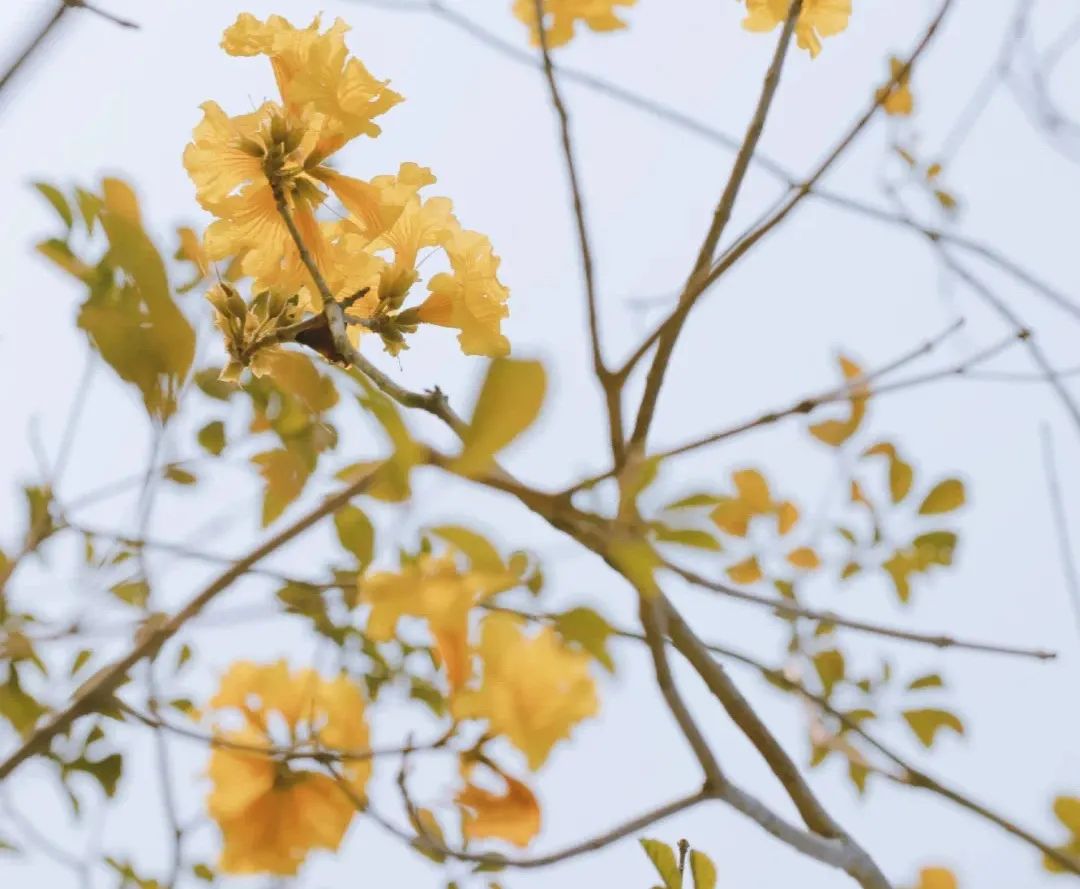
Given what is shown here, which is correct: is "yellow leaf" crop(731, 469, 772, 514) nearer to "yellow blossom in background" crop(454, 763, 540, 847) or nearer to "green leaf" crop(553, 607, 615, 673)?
"yellow blossom in background" crop(454, 763, 540, 847)

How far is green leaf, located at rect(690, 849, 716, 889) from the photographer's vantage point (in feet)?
1.22

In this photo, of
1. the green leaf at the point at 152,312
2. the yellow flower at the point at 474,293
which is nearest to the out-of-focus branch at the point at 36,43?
the green leaf at the point at 152,312

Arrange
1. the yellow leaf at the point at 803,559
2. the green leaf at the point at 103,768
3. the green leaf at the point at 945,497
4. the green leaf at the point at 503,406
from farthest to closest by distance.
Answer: the yellow leaf at the point at 803,559
the green leaf at the point at 945,497
the green leaf at the point at 103,768
the green leaf at the point at 503,406

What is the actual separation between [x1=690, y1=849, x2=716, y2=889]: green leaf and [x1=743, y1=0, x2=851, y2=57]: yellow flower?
39 cm

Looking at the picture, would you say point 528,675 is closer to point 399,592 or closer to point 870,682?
point 399,592

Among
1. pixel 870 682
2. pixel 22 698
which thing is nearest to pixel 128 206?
pixel 22 698

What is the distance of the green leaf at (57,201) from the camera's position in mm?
511

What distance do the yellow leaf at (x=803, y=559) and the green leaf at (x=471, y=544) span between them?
0.70 m

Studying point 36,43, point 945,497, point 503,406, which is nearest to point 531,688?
point 503,406

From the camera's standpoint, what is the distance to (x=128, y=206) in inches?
11.8

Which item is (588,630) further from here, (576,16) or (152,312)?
(576,16)

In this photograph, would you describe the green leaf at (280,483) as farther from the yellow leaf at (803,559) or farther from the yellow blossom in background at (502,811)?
the yellow leaf at (803,559)

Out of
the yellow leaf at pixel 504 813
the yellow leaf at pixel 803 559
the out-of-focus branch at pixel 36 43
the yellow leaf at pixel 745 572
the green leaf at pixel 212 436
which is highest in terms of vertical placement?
the yellow leaf at pixel 803 559

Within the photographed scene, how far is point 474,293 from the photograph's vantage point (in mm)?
408
